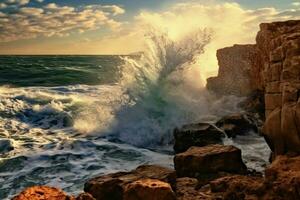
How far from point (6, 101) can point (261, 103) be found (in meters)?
9.17

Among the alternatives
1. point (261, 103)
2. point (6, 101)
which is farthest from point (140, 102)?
point (6, 101)

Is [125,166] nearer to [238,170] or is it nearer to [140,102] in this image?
[238,170]

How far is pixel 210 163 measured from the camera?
5.80 meters

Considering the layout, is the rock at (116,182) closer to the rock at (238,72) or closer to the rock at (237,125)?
the rock at (237,125)

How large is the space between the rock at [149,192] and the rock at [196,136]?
3619 mm

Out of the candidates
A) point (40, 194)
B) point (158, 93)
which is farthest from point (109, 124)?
point (40, 194)

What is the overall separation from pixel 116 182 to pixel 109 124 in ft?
19.7

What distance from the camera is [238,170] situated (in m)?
5.86

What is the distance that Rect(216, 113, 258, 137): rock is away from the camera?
28.7ft

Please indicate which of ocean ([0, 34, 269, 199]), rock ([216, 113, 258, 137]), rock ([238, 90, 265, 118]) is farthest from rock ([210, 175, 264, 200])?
rock ([238, 90, 265, 118])

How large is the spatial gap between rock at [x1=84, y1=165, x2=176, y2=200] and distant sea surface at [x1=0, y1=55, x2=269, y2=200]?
1200 mm

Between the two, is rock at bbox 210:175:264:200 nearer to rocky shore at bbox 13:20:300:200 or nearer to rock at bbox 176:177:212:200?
rocky shore at bbox 13:20:300:200

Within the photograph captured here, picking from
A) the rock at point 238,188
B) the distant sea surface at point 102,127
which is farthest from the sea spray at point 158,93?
the rock at point 238,188

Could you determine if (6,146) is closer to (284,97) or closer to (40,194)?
(40,194)
